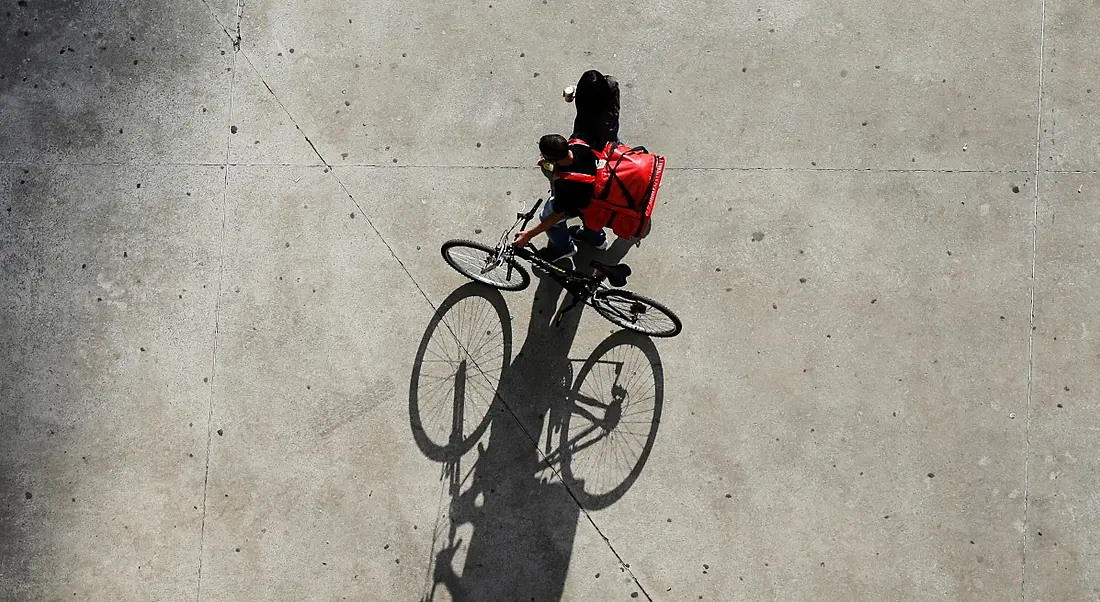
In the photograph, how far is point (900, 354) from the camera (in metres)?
6.66

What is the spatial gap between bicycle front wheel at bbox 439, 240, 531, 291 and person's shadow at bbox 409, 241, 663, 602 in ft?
0.57

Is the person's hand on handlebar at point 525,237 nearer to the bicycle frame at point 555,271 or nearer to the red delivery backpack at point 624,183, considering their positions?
the bicycle frame at point 555,271

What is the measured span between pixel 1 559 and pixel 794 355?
660cm

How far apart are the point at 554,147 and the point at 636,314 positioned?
1.74m

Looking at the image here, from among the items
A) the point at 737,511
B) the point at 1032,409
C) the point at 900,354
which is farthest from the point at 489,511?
the point at 1032,409

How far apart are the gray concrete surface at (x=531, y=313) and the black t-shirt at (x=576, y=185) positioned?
1408mm

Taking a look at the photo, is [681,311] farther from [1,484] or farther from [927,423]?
[1,484]

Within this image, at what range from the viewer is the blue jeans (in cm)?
619

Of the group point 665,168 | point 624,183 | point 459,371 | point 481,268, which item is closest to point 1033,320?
point 665,168

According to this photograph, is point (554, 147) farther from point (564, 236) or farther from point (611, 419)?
point (611, 419)

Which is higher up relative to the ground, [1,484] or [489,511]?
[489,511]

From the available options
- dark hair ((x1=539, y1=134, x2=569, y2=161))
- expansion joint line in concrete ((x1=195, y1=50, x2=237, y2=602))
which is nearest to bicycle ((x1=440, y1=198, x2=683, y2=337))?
dark hair ((x1=539, y1=134, x2=569, y2=161))

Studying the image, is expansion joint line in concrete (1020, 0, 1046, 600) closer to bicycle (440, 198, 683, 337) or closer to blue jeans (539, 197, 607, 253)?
bicycle (440, 198, 683, 337)

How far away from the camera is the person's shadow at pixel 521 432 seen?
6.60 m
